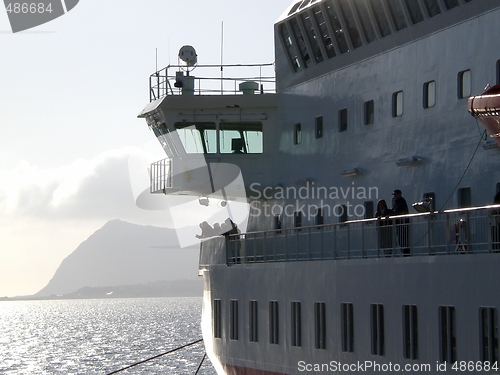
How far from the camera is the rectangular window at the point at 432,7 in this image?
25859 millimetres

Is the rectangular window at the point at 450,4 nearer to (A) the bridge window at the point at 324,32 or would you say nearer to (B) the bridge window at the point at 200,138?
(A) the bridge window at the point at 324,32

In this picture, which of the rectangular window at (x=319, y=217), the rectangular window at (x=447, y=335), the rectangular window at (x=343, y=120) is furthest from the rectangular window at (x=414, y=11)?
the rectangular window at (x=447, y=335)

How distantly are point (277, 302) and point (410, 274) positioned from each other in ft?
22.9

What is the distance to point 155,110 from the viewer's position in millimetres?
35094

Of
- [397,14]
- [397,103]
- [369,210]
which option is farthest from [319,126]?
[397,14]

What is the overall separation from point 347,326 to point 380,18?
8.96 metres

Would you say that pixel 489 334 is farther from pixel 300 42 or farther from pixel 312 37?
pixel 300 42

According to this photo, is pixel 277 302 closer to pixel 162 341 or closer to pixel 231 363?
pixel 231 363

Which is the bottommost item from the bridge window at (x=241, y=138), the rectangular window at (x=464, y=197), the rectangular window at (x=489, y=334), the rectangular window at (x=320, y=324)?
the rectangular window at (x=320, y=324)

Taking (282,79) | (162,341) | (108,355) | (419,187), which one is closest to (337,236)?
(419,187)

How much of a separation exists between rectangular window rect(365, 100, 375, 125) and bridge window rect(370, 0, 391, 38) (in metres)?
1.95

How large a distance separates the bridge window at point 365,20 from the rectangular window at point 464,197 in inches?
232

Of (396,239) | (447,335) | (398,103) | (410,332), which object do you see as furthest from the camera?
(398,103)

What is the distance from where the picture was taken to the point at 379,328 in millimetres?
23438
